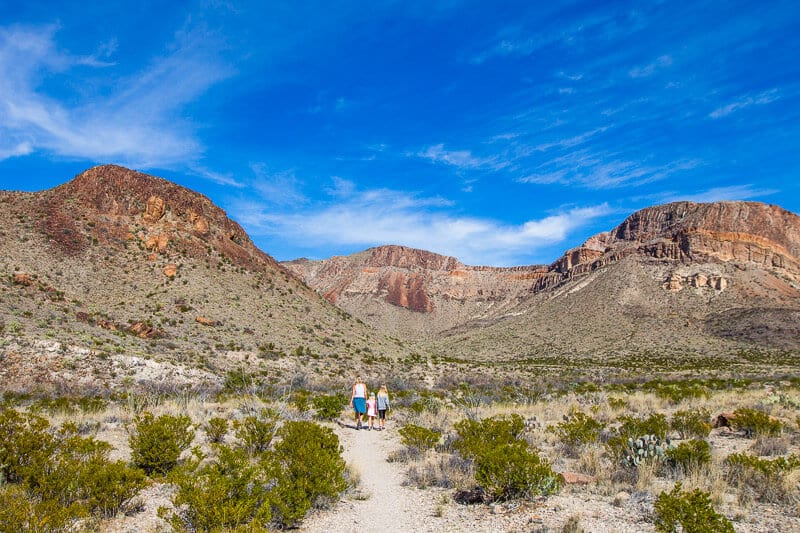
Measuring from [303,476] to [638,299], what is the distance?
81264 mm

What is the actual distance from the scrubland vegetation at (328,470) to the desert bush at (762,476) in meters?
0.02

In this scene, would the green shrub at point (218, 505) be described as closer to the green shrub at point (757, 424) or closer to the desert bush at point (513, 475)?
the desert bush at point (513, 475)

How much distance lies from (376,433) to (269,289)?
31684 millimetres

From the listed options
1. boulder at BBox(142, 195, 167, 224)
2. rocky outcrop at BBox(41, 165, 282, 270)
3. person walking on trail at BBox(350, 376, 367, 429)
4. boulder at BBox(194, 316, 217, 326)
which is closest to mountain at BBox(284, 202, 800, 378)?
boulder at BBox(194, 316, 217, 326)

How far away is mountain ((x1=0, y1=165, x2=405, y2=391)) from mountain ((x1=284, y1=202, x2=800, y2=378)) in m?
20.2

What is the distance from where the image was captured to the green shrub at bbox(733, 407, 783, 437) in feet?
35.3

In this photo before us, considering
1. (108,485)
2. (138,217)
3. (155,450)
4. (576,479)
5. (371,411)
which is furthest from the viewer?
(138,217)

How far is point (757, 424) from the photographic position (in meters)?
10.9

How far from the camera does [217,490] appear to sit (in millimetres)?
5074

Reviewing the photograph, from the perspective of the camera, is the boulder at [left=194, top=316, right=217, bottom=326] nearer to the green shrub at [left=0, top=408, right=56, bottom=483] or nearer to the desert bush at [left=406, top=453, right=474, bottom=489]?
the green shrub at [left=0, top=408, right=56, bottom=483]

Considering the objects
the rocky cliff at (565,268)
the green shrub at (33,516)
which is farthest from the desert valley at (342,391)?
the rocky cliff at (565,268)

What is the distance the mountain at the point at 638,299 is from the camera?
61906mm

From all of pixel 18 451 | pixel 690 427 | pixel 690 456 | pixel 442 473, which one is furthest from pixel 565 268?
pixel 18 451

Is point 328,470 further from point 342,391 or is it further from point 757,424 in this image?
point 342,391
